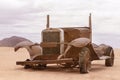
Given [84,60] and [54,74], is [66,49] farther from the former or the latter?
[54,74]

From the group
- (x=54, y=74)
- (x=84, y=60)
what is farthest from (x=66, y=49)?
(x=54, y=74)

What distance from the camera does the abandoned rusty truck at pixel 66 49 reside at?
14.6 meters

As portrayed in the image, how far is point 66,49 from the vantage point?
596 inches

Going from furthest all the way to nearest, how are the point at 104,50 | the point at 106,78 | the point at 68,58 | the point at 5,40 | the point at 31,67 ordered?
the point at 5,40 → the point at 104,50 → the point at 31,67 → the point at 68,58 → the point at 106,78

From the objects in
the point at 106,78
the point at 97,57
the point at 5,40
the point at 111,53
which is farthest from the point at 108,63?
the point at 5,40

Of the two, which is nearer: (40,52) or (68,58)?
(68,58)

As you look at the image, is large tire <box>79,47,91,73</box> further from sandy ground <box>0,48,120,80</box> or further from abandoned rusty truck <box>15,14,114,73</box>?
sandy ground <box>0,48,120,80</box>

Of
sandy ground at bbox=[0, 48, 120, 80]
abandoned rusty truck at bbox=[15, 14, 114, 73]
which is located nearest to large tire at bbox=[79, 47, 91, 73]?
abandoned rusty truck at bbox=[15, 14, 114, 73]

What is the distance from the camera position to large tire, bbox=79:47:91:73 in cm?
1449

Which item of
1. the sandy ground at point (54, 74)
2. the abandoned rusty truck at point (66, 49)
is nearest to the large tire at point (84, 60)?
the abandoned rusty truck at point (66, 49)

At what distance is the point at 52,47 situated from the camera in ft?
A: 51.9

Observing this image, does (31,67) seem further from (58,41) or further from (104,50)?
(104,50)

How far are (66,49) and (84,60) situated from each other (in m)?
1.02

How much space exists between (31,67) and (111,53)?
4.38m
